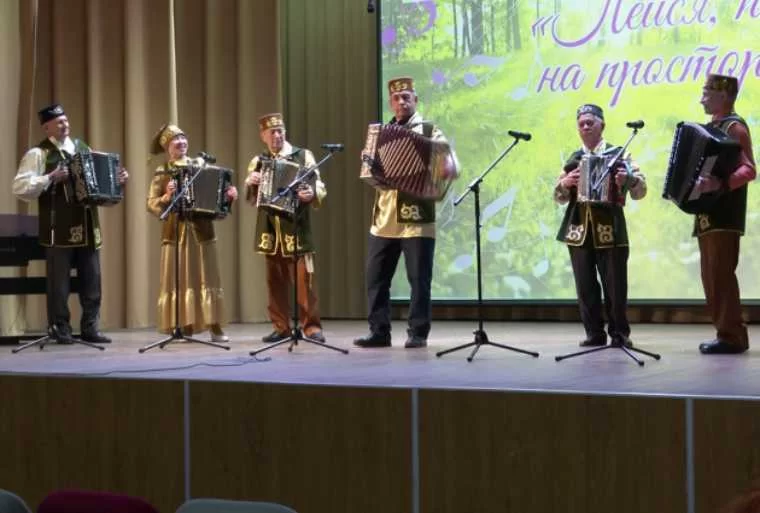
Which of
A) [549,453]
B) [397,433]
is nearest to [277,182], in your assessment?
[397,433]

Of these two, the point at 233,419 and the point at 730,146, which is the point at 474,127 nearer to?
the point at 730,146

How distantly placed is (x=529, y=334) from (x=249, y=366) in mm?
2764

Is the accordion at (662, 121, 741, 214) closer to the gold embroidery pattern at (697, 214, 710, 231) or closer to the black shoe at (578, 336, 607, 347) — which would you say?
the gold embroidery pattern at (697, 214, 710, 231)

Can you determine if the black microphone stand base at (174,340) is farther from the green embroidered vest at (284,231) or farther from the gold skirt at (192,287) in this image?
the green embroidered vest at (284,231)

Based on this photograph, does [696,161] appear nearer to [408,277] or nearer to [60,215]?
[408,277]

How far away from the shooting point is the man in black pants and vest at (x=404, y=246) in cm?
657

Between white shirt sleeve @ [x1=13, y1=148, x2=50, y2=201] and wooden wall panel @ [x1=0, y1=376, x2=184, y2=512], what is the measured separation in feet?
7.69

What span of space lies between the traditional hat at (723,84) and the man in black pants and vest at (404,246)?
4.96 feet

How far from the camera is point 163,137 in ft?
23.6

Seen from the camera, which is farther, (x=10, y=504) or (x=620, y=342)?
(x=620, y=342)

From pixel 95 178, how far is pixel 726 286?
380 centimetres

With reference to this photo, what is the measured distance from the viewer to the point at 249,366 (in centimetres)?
543

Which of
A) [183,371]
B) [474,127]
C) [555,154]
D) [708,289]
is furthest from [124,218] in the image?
[708,289]

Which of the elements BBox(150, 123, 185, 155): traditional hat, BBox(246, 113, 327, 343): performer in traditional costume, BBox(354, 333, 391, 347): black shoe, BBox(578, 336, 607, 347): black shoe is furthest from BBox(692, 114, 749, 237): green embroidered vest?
BBox(150, 123, 185, 155): traditional hat
